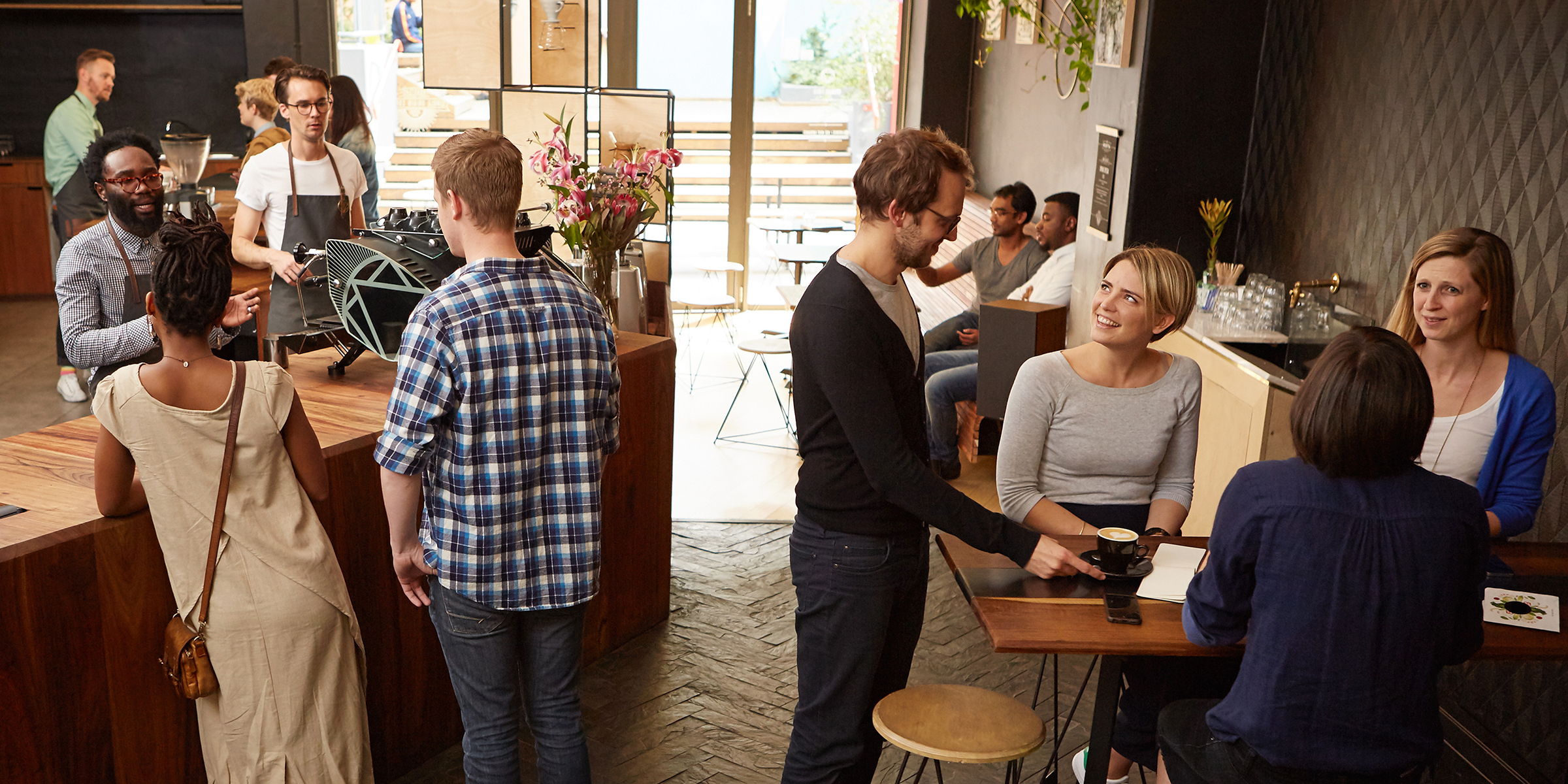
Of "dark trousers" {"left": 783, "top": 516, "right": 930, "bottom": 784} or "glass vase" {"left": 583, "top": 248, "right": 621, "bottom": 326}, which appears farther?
"glass vase" {"left": 583, "top": 248, "right": 621, "bottom": 326}

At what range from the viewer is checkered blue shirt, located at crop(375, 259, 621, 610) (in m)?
2.08

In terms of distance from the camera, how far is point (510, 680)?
2.33 m

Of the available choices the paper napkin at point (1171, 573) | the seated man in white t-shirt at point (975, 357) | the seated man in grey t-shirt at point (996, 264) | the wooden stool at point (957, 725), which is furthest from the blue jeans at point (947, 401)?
the wooden stool at point (957, 725)

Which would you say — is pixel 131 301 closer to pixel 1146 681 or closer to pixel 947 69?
pixel 1146 681

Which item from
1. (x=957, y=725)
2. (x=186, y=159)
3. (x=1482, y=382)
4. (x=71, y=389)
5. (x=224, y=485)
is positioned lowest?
(x=71, y=389)

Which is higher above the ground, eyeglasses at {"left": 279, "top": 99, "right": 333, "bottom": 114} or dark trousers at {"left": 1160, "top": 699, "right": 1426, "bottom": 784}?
eyeglasses at {"left": 279, "top": 99, "right": 333, "bottom": 114}

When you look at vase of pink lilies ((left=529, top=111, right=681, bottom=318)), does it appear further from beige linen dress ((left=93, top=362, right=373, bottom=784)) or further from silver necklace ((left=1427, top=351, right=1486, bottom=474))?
silver necklace ((left=1427, top=351, right=1486, bottom=474))

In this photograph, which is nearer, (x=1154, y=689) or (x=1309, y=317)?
(x=1154, y=689)

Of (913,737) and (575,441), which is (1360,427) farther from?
(575,441)

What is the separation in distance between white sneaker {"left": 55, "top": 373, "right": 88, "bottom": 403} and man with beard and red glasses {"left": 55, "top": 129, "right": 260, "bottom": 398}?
3.75 meters

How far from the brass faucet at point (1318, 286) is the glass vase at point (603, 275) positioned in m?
2.59

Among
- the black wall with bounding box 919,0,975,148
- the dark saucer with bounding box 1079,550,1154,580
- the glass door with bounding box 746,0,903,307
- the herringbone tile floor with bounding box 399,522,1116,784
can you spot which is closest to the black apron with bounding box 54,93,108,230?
the glass door with bounding box 746,0,903,307

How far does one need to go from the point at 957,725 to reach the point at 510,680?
2.96 ft

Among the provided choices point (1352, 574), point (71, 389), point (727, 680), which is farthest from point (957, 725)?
point (71, 389)
